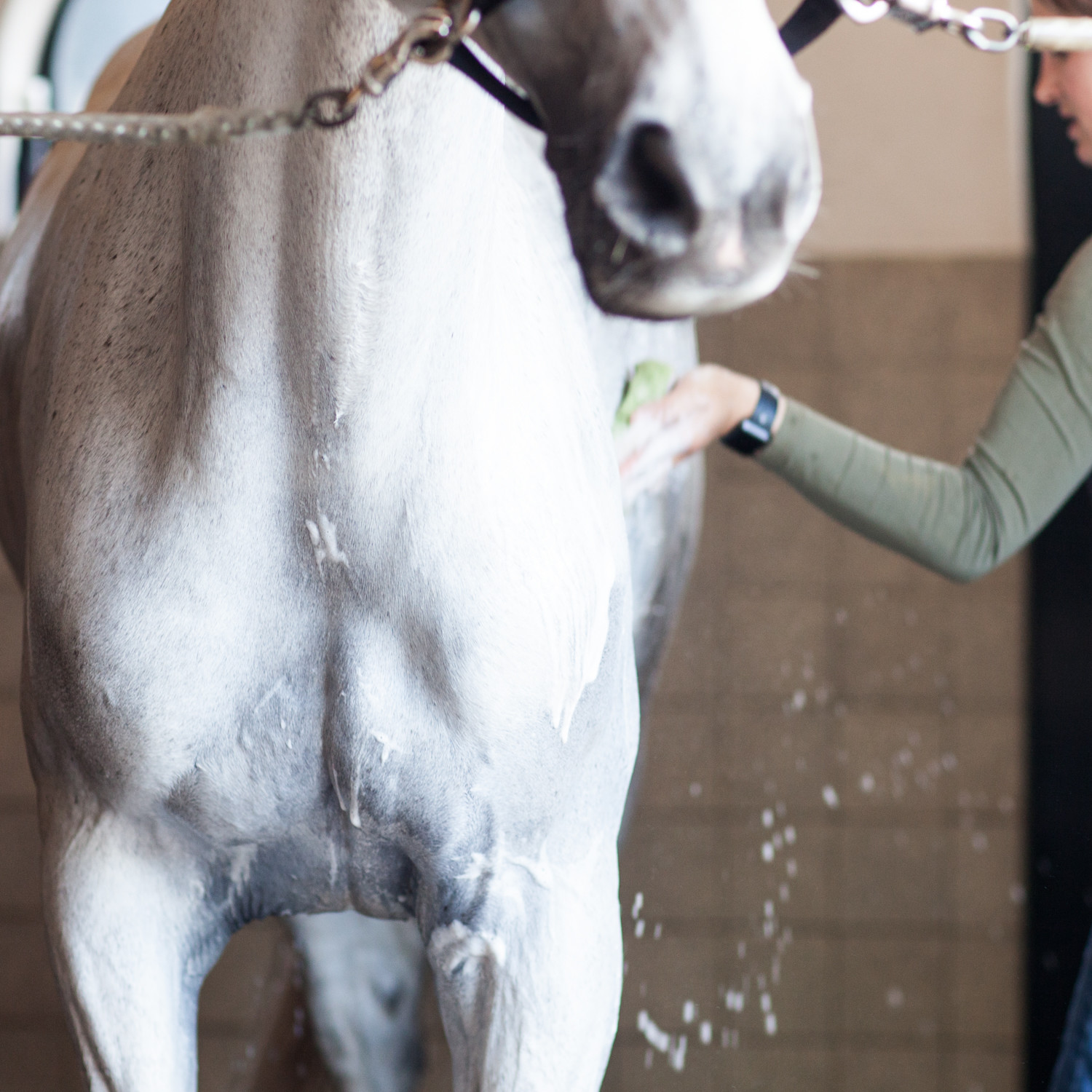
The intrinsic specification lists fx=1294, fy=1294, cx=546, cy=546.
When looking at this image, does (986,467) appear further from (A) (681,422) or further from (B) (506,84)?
(B) (506,84)

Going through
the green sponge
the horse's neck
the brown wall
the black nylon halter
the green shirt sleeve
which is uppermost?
the black nylon halter

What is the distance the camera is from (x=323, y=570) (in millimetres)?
644

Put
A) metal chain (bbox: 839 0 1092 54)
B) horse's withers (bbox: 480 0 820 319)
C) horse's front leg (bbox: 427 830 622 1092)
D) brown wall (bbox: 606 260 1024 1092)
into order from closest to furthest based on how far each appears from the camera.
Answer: horse's withers (bbox: 480 0 820 319) → metal chain (bbox: 839 0 1092 54) → horse's front leg (bbox: 427 830 622 1092) → brown wall (bbox: 606 260 1024 1092)

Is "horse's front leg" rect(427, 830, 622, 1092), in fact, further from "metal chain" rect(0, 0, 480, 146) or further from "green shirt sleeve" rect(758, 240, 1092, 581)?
"green shirt sleeve" rect(758, 240, 1092, 581)

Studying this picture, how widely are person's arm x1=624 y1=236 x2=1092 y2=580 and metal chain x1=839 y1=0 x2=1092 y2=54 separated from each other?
0.50 metres

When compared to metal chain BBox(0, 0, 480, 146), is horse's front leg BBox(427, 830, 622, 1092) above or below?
below

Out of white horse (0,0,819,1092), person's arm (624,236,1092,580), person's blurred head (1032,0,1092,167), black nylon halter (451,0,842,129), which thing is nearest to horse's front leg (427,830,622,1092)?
white horse (0,0,819,1092)

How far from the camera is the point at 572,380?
29.3 inches

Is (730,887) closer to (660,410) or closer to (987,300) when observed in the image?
(987,300)

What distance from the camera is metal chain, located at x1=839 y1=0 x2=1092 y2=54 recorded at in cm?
57

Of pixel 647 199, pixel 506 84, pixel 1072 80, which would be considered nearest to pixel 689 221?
pixel 647 199

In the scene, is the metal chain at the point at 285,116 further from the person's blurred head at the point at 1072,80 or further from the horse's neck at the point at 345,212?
the person's blurred head at the point at 1072,80

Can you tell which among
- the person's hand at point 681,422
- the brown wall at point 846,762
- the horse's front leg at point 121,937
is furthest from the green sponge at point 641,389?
the brown wall at point 846,762

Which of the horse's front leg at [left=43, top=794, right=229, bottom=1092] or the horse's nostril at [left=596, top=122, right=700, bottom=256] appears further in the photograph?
the horse's front leg at [left=43, top=794, right=229, bottom=1092]
